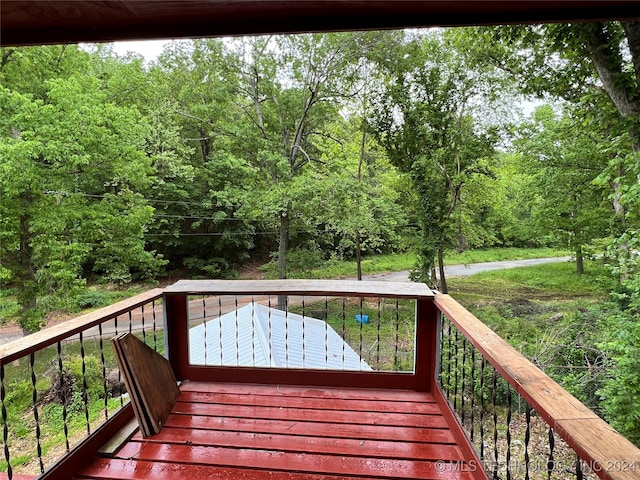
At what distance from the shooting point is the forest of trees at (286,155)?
20.9ft

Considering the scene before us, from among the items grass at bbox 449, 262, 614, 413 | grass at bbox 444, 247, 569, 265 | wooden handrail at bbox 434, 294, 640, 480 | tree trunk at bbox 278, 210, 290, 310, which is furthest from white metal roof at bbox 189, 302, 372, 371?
grass at bbox 444, 247, 569, 265

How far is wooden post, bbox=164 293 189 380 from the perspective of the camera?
2.64m

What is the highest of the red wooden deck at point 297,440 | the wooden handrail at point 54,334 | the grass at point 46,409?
the wooden handrail at point 54,334

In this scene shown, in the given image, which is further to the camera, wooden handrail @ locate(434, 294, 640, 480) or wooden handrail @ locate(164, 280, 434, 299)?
wooden handrail @ locate(164, 280, 434, 299)

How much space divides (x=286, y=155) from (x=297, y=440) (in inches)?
349

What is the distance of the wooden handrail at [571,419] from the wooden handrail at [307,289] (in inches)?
35.4

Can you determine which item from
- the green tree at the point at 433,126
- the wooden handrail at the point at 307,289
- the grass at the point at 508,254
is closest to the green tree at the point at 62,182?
the wooden handrail at the point at 307,289

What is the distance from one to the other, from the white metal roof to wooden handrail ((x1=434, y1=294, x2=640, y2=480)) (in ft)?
7.34

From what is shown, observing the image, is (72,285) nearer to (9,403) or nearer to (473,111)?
(9,403)

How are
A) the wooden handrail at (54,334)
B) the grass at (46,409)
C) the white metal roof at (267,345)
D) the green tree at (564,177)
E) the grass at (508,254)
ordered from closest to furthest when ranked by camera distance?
the wooden handrail at (54,334) → the white metal roof at (267,345) → the grass at (46,409) → the green tree at (564,177) → the grass at (508,254)

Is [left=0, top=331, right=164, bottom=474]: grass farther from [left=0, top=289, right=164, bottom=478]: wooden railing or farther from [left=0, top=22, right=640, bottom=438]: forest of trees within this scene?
[left=0, top=22, right=640, bottom=438]: forest of trees

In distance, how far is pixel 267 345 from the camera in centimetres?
430

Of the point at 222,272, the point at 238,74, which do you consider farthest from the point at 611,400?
the point at 222,272

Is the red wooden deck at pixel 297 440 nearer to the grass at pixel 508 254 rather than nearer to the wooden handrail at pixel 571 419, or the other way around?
the wooden handrail at pixel 571 419
